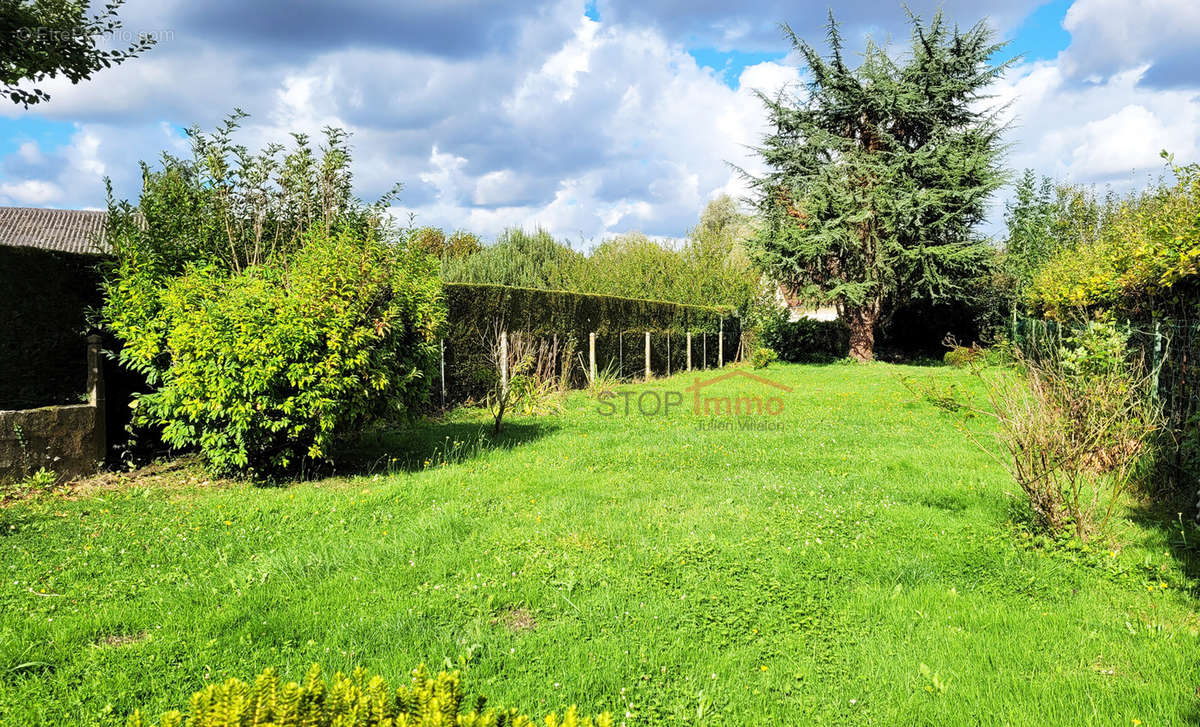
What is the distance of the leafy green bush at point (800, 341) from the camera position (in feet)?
85.7

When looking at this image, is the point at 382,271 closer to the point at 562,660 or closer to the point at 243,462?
the point at 243,462

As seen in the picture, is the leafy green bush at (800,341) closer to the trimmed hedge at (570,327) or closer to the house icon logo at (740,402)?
the trimmed hedge at (570,327)

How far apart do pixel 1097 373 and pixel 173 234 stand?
9.89 m

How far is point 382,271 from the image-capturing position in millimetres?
7410

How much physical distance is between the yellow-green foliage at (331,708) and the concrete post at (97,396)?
22.1 feet

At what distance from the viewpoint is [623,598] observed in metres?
4.06

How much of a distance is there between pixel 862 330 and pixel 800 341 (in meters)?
2.53

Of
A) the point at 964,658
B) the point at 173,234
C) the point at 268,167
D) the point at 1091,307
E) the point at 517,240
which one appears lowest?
the point at 964,658

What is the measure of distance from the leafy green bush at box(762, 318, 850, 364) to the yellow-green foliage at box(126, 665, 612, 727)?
82.6 feet

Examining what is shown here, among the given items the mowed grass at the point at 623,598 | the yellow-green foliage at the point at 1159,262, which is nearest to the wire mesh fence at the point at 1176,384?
the yellow-green foliage at the point at 1159,262

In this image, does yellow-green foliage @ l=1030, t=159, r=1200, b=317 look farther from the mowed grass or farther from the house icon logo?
the house icon logo

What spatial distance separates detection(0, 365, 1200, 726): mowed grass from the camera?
3.09m

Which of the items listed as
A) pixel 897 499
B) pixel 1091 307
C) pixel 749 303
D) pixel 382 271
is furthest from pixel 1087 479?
pixel 749 303

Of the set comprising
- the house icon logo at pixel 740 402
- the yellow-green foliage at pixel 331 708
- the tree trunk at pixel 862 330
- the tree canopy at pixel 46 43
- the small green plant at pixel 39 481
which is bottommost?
the small green plant at pixel 39 481
